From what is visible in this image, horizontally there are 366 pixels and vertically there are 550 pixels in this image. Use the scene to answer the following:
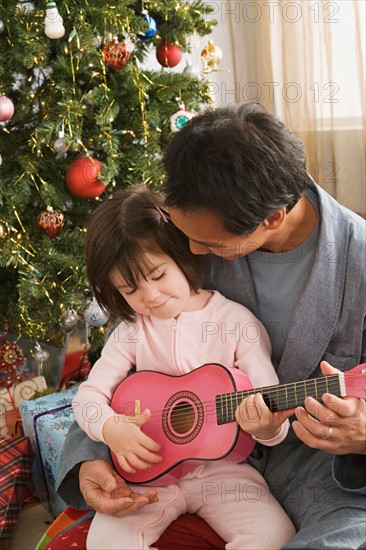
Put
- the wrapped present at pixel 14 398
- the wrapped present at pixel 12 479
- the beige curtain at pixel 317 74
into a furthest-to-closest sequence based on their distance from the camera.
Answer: the beige curtain at pixel 317 74 → the wrapped present at pixel 14 398 → the wrapped present at pixel 12 479

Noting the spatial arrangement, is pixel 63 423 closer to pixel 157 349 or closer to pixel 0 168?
pixel 157 349

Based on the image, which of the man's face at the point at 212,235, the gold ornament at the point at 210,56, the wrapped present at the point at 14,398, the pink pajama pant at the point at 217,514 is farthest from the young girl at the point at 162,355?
the gold ornament at the point at 210,56

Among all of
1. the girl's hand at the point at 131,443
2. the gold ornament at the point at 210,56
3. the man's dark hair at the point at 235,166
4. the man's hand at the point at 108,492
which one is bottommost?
the man's hand at the point at 108,492

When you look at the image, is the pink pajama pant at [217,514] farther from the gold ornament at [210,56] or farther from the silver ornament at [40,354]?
the gold ornament at [210,56]

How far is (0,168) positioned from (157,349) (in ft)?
3.48

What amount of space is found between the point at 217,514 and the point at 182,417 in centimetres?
18

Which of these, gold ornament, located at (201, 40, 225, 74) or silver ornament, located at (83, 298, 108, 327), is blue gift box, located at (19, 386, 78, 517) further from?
gold ornament, located at (201, 40, 225, 74)

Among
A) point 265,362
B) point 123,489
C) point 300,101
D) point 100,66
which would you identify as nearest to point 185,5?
point 100,66

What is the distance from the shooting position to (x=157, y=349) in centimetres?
131

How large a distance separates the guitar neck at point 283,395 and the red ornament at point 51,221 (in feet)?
3.51

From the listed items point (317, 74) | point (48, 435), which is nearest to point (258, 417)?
point (48, 435)

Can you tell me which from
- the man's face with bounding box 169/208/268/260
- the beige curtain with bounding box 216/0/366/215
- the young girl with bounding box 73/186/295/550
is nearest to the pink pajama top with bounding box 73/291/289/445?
the young girl with bounding box 73/186/295/550

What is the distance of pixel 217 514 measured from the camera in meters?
1.16

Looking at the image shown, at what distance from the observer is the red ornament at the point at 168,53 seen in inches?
87.4
